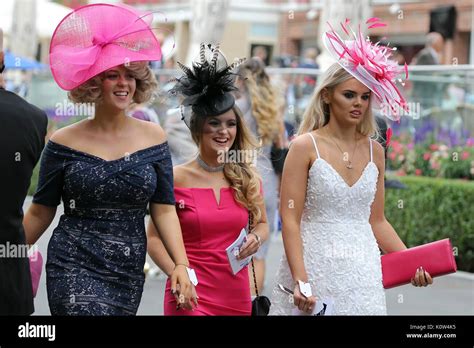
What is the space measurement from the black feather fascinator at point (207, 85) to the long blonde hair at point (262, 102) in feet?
9.79

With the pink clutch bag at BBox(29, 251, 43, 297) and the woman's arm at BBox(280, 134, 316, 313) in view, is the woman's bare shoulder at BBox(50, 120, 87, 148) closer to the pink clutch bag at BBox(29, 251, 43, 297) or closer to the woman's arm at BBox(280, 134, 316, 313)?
the pink clutch bag at BBox(29, 251, 43, 297)

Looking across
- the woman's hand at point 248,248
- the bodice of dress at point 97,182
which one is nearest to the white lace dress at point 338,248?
the woman's hand at point 248,248

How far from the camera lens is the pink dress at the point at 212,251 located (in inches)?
228

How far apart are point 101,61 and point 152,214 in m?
0.70

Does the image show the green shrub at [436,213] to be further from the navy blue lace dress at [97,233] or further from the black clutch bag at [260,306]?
the navy blue lace dress at [97,233]

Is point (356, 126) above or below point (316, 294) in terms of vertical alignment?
above

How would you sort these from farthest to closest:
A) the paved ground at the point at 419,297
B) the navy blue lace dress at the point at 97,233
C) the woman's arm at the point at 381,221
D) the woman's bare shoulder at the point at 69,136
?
the paved ground at the point at 419,297 → the woman's arm at the point at 381,221 → the woman's bare shoulder at the point at 69,136 → the navy blue lace dress at the point at 97,233

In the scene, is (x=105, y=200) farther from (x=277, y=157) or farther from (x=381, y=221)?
(x=277, y=157)

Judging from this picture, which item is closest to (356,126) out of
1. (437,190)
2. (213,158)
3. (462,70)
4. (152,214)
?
(213,158)

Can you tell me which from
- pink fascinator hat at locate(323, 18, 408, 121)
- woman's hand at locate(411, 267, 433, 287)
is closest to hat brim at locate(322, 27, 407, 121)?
pink fascinator hat at locate(323, 18, 408, 121)

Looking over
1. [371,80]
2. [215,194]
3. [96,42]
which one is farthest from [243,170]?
[96,42]

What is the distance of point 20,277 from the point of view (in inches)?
200

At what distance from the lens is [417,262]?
5629 millimetres
